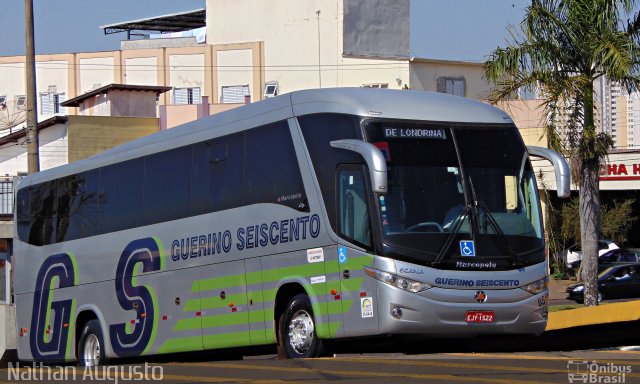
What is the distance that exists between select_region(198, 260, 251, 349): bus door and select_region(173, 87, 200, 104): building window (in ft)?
172

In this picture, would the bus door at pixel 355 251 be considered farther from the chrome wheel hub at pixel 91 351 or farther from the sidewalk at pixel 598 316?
the chrome wheel hub at pixel 91 351

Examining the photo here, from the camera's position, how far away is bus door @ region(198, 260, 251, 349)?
15.7 metres

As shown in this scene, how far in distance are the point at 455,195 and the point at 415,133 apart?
95 centimetres

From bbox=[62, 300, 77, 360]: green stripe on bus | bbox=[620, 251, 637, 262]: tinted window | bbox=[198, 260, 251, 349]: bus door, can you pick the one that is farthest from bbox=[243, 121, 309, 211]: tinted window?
bbox=[620, 251, 637, 262]: tinted window

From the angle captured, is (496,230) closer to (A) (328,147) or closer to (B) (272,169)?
(A) (328,147)

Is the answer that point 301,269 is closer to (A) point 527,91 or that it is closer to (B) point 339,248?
(B) point 339,248

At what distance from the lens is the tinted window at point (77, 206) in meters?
19.8

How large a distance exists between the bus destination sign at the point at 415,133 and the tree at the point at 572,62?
11.7 meters

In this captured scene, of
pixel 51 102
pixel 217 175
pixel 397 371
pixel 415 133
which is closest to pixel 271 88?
pixel 51 102

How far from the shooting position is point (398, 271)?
523 inches

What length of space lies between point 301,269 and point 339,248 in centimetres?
89

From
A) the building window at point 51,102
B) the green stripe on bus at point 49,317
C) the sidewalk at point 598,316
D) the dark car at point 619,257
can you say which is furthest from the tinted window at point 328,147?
the building window at point 51,102

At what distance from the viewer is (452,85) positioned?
208 feet

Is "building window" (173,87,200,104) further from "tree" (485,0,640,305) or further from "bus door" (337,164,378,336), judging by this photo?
"bus door" (337,164,378,336)
